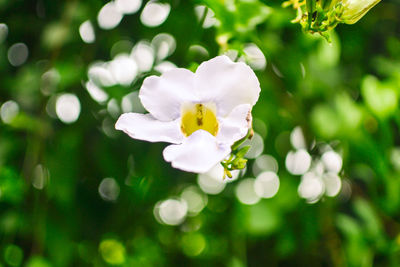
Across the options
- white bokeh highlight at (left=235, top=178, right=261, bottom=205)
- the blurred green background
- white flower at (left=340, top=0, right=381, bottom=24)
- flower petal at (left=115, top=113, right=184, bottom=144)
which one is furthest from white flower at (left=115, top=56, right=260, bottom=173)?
white bokeh highlight at (left=235, top=178, right=261, bottom=205)

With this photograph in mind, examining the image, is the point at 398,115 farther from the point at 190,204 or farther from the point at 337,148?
the point at 190,204

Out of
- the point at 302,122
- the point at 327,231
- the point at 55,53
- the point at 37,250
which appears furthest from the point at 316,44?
the point at 37,250

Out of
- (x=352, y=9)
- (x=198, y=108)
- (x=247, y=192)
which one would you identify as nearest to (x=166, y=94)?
(x=198, y=108)

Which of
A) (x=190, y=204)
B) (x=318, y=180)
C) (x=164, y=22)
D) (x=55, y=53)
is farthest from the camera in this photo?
(x=190, y=204)

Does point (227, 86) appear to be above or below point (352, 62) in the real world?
above

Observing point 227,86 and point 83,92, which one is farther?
point 83,92

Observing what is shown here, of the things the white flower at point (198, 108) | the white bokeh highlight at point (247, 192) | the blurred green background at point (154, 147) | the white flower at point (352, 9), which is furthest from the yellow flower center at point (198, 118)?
the white bokeh highlight at point (247, 192)

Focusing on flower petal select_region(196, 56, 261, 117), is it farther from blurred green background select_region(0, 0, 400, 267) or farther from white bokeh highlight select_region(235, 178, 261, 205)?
white bokeh highlight select_region(235, 178, 261, 205)
